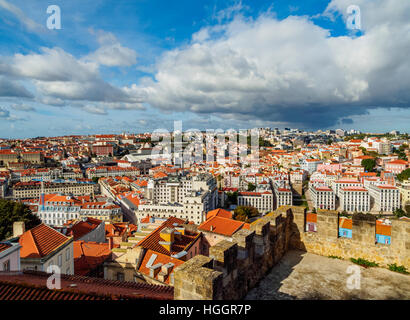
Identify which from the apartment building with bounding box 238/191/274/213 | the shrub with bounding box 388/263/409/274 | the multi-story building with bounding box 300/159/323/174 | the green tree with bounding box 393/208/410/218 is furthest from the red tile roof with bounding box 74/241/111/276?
the multi-story building with bounding box 300/159/323/174

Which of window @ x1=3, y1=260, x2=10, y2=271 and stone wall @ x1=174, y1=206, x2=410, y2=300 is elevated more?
stone wall @ x1=174, y1=206, x2=410, y2=300

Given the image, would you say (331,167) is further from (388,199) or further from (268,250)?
(268,250)

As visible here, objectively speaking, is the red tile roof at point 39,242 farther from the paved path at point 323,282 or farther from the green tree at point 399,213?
the green tree at point 399,213

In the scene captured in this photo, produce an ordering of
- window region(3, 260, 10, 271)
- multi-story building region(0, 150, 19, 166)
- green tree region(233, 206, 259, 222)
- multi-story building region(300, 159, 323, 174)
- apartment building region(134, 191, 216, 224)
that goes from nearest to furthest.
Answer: window region(3, 260, 10, 271), apartment building region(134, 191, 216, 224), green tree region(233, 206, 259, 222), multi-story building region(300, 159, 323, 174), multi-story building region(0, 150, 19, 166)

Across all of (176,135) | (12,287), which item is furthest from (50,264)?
(176,135)

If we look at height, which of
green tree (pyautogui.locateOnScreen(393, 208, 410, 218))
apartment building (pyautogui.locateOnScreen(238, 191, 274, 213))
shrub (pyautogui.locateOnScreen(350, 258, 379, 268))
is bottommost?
A: green tree (pyautogui.locateOnScreen(393, 208, 410, 218))

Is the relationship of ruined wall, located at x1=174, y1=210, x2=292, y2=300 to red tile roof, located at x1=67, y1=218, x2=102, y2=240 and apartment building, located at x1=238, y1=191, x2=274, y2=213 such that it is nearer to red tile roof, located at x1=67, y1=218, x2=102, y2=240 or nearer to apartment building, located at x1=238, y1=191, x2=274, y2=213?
red tile roof, located at x1=67, y1=218, x2=102, y2=240

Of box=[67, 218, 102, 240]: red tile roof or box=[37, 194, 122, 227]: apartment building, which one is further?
box=[37, 194, 122, 227]: apartment building
